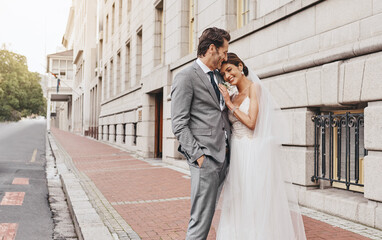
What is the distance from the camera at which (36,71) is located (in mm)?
73250

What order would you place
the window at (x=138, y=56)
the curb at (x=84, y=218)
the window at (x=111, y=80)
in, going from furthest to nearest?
the window at (x=111, y=80) < the window at (x=138, y=56) < the curb at (x=84, y=218)

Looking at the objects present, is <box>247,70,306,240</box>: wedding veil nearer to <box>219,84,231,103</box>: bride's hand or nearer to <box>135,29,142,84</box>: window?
<box>219,84,231,103</box>: bride's hand

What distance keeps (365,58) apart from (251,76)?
2.41 metres

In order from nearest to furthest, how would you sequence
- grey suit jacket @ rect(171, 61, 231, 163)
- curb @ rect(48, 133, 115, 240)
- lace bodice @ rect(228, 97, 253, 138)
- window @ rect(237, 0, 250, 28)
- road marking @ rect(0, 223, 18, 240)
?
grey suit jacket @ rect(171, 61, 231, 163) < lace bodice @ rect(228, 97, 253, 138) < curb @ rect(48, 133, 115, 240) < road marking @ rect(0, 223, 18, 240) < window @ rect(237, 0, 250, 28)

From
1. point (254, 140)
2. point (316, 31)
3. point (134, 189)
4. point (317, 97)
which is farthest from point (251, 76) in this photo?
point (134, 189)

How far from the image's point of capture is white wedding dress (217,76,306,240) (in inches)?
130

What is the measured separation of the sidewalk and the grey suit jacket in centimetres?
177

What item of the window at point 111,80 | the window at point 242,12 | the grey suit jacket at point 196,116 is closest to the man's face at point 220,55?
the grey suit jacket at point 196,116

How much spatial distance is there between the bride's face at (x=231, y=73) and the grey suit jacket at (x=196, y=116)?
0.25 metres

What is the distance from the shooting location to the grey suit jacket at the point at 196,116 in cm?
301

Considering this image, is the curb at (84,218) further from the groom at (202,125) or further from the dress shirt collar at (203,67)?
the dress shirt collar at (203,67)

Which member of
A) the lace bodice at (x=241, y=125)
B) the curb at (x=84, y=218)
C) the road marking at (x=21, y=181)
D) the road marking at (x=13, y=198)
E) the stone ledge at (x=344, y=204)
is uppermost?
the lace bodice at (x=241, y=125)

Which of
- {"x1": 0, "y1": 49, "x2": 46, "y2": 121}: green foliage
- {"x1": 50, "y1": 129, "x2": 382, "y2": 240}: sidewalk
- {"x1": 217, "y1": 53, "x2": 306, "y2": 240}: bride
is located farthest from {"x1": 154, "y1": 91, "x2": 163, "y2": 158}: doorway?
{"x1": 0, "y1": 49, "x2": 46, "y2": 121}: green foliage

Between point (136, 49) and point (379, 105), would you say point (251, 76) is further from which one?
point (136, 49)
